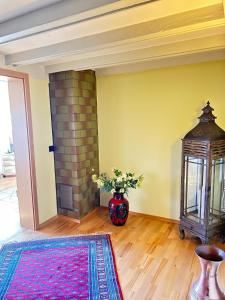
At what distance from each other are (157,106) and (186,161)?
0.93 m

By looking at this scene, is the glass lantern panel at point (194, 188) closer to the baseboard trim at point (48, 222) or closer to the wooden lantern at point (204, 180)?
the wooden lantern at point (204, 180)

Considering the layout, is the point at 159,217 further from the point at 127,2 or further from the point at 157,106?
the point at 127,2

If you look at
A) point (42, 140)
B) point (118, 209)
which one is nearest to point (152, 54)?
point (42, 140)

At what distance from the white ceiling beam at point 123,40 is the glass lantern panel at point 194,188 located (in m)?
1.31

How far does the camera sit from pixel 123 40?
6.12 feet

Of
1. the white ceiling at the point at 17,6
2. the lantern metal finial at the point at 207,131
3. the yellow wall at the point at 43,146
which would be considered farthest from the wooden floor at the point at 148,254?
the white ceiling at the point at 17,6

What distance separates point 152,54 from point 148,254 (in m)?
2.21

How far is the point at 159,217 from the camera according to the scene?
3398mm

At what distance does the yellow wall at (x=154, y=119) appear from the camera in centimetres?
289

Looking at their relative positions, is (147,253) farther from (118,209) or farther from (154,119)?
(154,119)

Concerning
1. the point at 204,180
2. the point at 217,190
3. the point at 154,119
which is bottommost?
the point at 217,190

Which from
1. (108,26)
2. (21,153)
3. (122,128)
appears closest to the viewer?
(108,26)

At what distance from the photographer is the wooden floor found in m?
2.02

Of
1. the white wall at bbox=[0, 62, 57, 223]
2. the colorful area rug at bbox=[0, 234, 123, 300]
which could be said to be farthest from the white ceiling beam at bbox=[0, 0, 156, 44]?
the colorful area rug at bbox=[0, 234, 123, 300]
